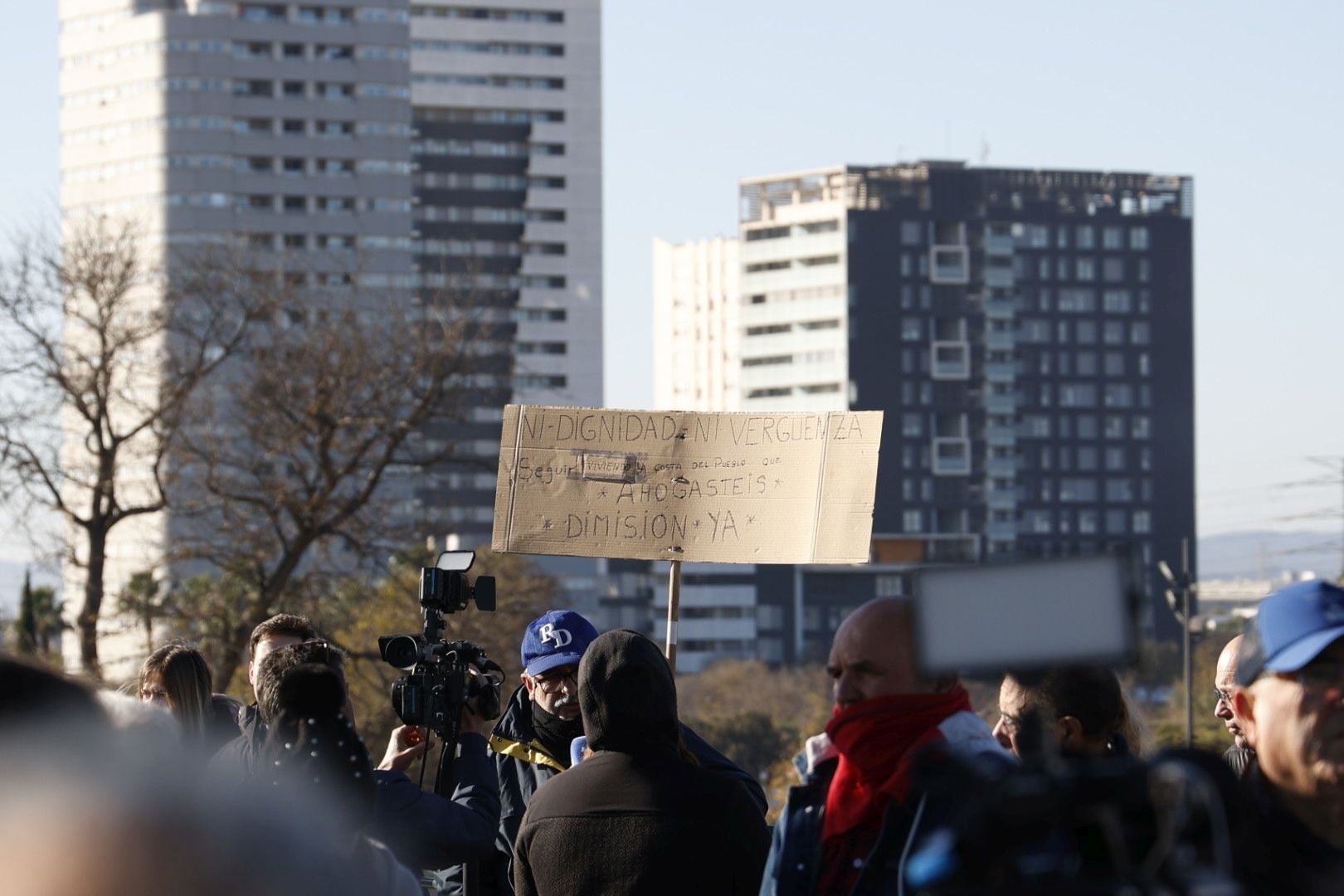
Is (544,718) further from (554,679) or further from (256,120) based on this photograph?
(256,120)

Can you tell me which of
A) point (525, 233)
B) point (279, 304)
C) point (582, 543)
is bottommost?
point (582, 543)

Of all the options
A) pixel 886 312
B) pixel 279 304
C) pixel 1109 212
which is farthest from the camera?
pixel 1109 212

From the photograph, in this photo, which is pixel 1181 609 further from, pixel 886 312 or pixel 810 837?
pixel 886 312

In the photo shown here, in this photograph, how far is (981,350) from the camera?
13862 cm

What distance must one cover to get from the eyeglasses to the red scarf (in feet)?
6.72

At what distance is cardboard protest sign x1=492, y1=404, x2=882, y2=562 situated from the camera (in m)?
6.52

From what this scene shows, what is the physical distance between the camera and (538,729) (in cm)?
546

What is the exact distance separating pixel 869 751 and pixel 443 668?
104 inches

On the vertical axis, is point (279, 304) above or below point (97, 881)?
above

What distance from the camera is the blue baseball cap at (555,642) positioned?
5414 millimetres

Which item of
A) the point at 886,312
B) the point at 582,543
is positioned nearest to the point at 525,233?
the point at 886,312

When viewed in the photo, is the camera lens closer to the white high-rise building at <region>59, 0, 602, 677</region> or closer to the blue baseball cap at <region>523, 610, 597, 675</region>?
the blue baseball cap at <region>523, 610, 597, 675</region>

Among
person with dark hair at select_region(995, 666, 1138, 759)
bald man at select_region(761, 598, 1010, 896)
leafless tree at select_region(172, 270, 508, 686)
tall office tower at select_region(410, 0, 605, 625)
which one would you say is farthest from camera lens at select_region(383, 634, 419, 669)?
tall office tower at select_region(410, 0, 605, 625)

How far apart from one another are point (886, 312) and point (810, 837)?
133 meters
